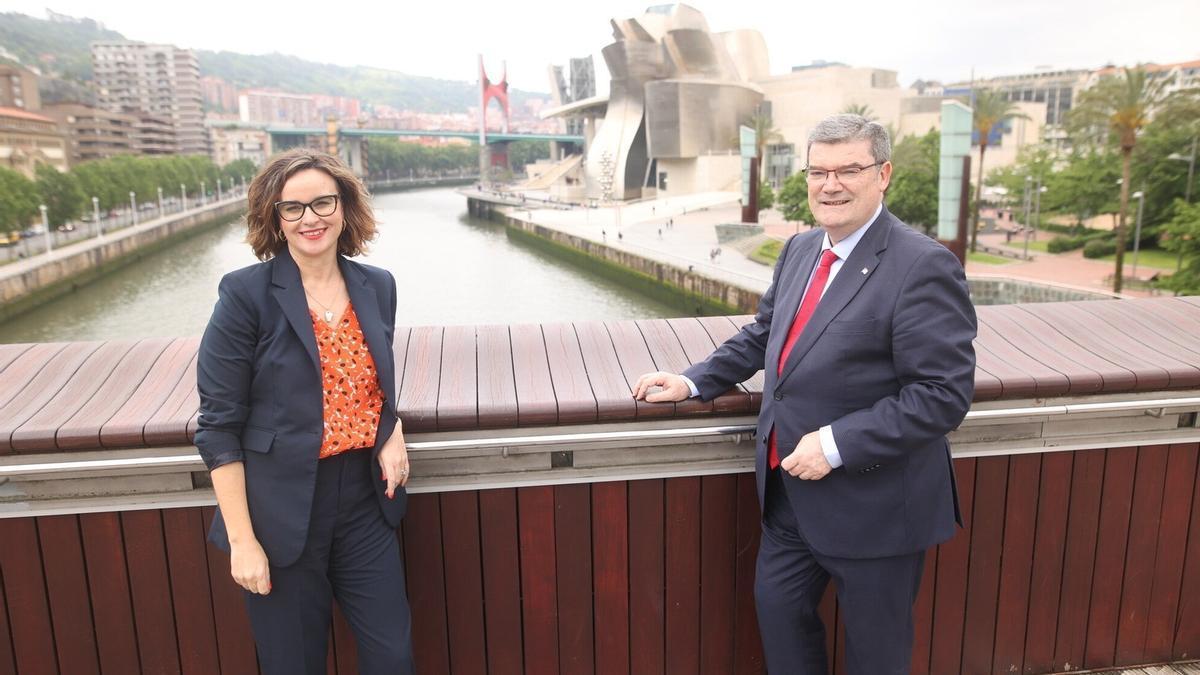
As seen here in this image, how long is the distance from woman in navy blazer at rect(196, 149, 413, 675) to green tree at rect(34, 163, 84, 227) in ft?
118

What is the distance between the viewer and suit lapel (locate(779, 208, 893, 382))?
1481 millimetres

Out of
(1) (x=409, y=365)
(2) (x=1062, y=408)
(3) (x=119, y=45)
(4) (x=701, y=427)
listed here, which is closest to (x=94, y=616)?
(1) (x=409, y=365)

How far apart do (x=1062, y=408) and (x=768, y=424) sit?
0.74 meters

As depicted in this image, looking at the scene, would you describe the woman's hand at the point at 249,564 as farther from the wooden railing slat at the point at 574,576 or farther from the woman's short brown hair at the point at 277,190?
the wooden railing slat at the point at 574,576

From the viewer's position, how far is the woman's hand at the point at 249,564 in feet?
4.45

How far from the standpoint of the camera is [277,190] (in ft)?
4.59

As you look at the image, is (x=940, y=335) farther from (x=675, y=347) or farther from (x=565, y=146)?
(x=565, y=146)

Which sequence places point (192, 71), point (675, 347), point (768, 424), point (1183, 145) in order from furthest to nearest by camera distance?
point (192, 71), point (1183, 145), point (675, 347), point (768, 424)

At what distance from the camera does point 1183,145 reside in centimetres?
2198

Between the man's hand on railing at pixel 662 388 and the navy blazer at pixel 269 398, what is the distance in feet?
2.18

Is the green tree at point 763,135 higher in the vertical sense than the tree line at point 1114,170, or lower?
higher

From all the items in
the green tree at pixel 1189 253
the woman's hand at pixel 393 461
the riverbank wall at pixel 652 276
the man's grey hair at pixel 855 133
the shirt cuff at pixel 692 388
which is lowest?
the riverbank wall at pixel 652 276

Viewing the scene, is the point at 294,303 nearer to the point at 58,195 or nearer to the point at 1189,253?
the point at 1189,253

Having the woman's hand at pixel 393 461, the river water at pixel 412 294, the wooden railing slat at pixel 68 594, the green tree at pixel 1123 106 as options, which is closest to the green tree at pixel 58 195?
the river water at pixel 412 294
